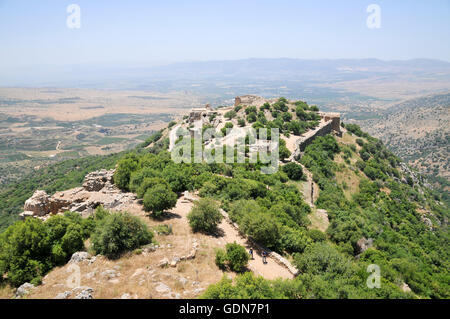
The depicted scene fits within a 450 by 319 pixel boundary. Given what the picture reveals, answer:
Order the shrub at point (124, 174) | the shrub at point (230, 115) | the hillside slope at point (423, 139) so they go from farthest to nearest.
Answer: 1. the hillside slope at point (423, 139)
2. the shrub at point (230, 115)
3. the shrub at point (124, 174)

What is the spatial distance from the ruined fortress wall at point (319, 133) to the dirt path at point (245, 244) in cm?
2411

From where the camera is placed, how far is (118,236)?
15.3 m

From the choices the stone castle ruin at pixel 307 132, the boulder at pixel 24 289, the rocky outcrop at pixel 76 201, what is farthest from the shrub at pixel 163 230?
the stone castle ruin at pixel 307 132

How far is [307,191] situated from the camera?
3194 centimetres

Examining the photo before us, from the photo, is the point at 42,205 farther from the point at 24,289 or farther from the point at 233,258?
the point at 233,258

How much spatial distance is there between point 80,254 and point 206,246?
22.5 ft

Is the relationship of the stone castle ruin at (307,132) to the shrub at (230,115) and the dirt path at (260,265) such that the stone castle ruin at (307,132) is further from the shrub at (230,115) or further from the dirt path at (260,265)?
the dirt path at (260,265)

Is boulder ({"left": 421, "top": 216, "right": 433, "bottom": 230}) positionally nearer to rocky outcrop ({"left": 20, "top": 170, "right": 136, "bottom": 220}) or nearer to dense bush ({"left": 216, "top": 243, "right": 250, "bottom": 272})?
dense bush ({"left": 216, "top": 243, "right": 250, "bottom": 272})

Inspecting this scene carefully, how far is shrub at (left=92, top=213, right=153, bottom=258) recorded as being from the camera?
15.2 meters

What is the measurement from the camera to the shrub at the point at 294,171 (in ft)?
109

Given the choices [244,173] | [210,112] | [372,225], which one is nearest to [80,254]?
[244,173]

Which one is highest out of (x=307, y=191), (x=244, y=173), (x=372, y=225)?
(x=244, y=173)

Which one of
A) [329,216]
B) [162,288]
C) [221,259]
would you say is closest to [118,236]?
[162,288]
